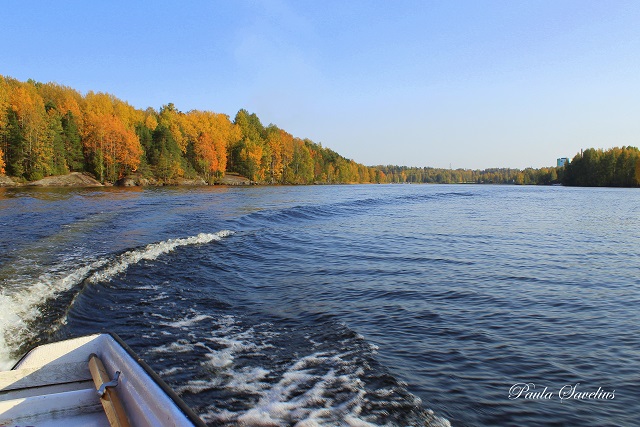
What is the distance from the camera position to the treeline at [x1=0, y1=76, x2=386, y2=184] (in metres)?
56.6

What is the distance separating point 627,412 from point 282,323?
A: 5.22 metres

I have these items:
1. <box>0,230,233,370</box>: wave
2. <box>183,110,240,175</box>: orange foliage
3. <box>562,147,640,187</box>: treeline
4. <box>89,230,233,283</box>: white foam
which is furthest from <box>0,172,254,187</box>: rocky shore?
<box>562,147,640,187</box>: treeline

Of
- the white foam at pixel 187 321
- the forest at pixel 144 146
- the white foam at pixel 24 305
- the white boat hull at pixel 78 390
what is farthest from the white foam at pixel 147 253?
the forest at pixel 144 146

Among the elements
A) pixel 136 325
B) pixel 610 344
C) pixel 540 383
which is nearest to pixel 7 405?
pixel 136 325

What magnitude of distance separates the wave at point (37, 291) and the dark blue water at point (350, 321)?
4cm

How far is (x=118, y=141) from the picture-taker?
69312 mm

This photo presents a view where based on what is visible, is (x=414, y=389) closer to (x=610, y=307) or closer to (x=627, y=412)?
(x=627, y=412)

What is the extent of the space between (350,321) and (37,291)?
22.4 feet

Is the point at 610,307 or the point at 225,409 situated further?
the point at 610,307

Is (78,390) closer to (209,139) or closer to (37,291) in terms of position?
(37,291)

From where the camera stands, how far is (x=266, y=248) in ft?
50.0

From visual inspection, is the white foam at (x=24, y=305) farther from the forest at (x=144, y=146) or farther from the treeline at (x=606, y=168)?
the treeline at (x=606, y=168)

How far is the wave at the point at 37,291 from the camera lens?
6.21 metres

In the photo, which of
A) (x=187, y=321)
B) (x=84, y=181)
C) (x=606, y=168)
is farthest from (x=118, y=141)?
(x=606, y=168)
